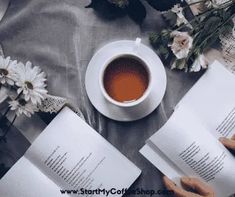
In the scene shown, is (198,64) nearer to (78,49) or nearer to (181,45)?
(181,45)

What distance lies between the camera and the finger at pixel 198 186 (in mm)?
687

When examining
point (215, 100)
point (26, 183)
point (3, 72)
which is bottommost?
point (26, 183)

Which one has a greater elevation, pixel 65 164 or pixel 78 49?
pixel 78 49

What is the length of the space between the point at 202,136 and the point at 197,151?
1.1 inches

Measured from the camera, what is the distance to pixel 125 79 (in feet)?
2.30

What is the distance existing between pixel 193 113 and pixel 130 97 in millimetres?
113

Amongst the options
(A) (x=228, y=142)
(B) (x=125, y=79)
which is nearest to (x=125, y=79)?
(B) (x=125, y=79)

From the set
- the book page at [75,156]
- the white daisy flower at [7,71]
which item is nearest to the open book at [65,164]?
the book page at [75,156]

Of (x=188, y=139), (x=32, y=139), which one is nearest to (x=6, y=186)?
(x=32, y=139)

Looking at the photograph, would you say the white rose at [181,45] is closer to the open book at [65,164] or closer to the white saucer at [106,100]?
the white saucer at [106,100]

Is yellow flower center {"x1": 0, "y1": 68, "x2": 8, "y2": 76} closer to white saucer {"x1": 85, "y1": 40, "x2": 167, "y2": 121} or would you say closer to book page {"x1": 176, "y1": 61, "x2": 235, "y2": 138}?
white saucer {"x1": 85, "y1": 40, "x2": 167, "y2": 121}

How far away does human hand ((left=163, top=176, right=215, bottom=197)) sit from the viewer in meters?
0.69

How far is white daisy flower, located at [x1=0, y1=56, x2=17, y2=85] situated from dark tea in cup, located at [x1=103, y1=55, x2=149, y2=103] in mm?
153

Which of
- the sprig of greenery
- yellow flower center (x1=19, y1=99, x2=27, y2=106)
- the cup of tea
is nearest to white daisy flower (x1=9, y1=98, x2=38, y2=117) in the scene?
yellow flower center (x1=19, y1=99, x2=27, y2=106)
